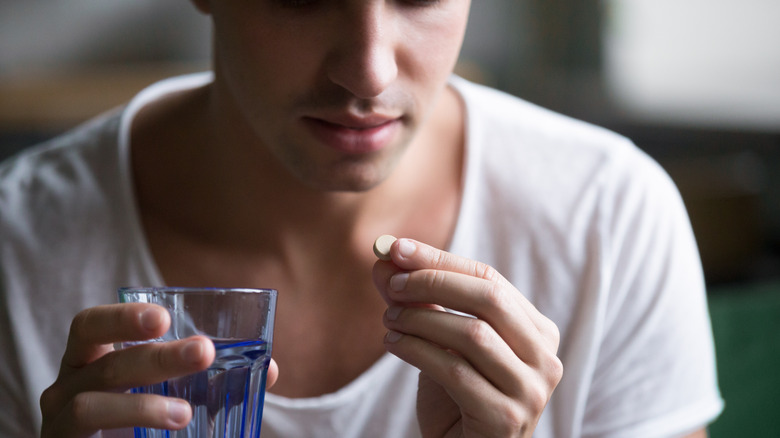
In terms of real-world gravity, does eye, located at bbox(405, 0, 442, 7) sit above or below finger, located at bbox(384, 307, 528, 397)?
above

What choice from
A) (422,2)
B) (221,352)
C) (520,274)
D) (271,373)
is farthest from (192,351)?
(520,274)

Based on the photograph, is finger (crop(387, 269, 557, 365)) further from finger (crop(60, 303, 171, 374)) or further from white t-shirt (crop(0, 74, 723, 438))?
white t-shirt (crop(0, 74, 723, 438))

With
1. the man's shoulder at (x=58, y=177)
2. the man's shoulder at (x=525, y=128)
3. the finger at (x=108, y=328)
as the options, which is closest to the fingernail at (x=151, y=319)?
the finger at (x=108, y=328)

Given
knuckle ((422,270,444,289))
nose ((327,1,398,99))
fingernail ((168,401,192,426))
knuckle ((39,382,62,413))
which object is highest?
nose ((327,1,398,99))

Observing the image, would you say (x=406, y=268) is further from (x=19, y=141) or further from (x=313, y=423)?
(x=19, y=141)

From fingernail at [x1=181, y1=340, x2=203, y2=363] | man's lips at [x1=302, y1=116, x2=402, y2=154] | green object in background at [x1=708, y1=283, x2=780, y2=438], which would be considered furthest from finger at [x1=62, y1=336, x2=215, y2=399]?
green object in background at [x1=708, y1=283, x2=780, y2=438]

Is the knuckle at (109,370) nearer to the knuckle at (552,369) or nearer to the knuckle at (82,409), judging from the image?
the knuckle at (82,409)

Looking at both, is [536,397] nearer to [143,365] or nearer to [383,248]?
[383,248]

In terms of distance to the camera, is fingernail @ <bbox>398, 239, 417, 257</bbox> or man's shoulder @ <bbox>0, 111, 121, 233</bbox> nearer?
fingernail @ <bbox>398, 239, 417, 257</bbox>
